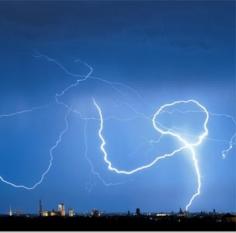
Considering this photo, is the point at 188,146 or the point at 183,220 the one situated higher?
the point at 188,146

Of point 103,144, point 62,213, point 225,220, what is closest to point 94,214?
point 62,213

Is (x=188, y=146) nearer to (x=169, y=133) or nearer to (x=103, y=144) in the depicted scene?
(x=169, y=133)

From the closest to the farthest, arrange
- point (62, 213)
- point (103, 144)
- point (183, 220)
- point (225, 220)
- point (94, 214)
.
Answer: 1. point (103, 144)
2. point (225, 220)
3. point (183, 220)
4. point (94, 214)
5. point (62, 213)

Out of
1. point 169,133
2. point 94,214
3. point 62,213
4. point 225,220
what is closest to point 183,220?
point 225,220

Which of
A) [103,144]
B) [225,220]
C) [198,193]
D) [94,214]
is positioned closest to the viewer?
[198,193]

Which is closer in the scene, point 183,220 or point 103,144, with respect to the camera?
point 103,144

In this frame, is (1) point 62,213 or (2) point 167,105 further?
(1) point 62,213

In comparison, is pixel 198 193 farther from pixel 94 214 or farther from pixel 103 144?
pixel 94 214

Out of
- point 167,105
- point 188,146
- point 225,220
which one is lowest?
point 225,220

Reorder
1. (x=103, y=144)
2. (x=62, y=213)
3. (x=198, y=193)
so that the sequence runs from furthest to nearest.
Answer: (x=62, y=213), (x=103, y=144), (x=198, y=193)
